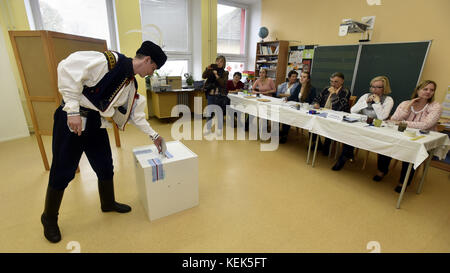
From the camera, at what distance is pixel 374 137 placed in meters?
2.11

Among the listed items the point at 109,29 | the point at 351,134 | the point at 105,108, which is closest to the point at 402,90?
the point at 351,134

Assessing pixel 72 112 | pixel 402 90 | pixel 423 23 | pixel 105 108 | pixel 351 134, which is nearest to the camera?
pixel 72 112

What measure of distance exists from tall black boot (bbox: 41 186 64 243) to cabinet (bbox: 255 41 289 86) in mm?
4953

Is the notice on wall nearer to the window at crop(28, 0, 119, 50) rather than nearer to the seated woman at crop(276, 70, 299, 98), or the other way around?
the seated woman at crop(276, 70, 299, 98)

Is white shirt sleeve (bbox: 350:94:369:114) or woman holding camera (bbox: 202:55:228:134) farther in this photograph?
woman holding camera (bbox: 202:55:228:134)

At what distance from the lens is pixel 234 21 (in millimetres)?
6098

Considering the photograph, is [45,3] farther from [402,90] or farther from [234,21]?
[402,90]

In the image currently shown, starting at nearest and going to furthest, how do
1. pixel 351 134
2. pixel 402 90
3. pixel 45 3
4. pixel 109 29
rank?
pixel 351 134 → pixel 402 90 → pixel 45 3 → pixel 109 29

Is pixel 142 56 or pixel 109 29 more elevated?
pixel 109 29

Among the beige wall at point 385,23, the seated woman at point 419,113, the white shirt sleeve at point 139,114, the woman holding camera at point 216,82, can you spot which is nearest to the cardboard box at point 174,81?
the woman holding camera at point 216,82

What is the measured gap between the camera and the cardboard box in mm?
4691

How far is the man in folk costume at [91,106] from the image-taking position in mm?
1240

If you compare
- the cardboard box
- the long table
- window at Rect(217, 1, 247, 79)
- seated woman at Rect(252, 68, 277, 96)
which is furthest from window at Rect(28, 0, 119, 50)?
the long table
